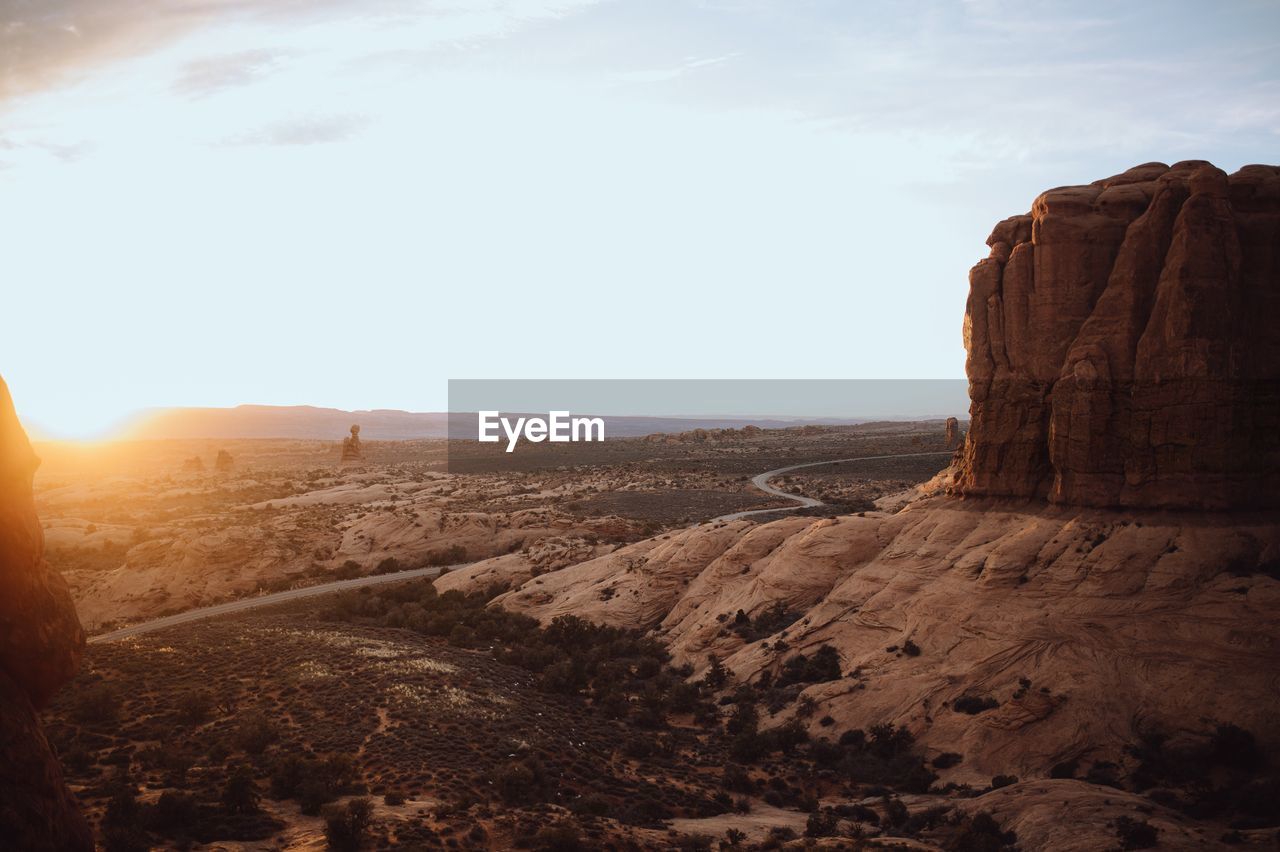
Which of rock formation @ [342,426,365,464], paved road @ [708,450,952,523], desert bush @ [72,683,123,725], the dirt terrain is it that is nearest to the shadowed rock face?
paved road @ [708,450,952,523]

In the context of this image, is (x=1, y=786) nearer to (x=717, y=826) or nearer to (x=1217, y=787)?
(x=717, y=826)

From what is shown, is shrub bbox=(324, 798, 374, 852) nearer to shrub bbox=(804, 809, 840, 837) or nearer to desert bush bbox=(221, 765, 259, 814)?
desert bush bbox=(221, 765, 259, 814)

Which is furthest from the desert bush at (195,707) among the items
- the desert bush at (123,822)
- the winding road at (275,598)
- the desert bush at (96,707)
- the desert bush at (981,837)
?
the desert bush at (981,837)

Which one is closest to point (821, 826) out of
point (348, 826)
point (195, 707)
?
point (348, 826)

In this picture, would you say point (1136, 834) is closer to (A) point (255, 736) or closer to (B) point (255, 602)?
(A) point (255, 736)

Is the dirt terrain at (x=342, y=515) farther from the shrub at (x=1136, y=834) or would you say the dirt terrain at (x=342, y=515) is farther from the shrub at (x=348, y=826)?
the shrub at (x=1136, y=834)

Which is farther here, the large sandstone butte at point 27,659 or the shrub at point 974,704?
the shrub at point 974,704
